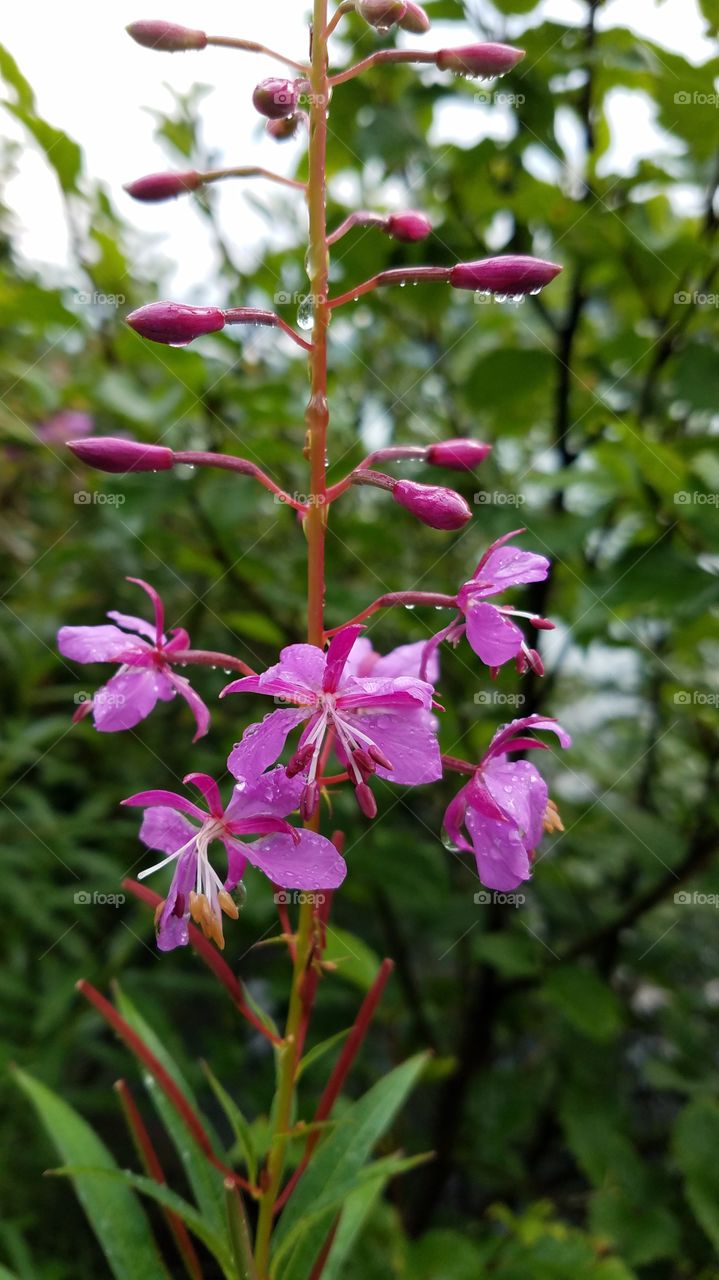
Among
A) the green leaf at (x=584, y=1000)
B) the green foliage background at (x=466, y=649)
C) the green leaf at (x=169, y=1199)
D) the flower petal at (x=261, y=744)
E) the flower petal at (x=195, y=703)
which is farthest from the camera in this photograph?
the green leaf at (x=584, y=1000)

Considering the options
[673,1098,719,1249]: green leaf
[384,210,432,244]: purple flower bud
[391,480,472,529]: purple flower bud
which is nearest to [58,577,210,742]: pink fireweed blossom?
[391,480,472,529]: purple flower bud

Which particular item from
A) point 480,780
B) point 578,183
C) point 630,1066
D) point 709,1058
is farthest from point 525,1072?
point 578,183

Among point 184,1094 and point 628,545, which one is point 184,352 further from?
point 184,1094

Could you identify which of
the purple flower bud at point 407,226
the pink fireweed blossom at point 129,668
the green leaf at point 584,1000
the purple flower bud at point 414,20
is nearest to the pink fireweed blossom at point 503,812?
the pink fireweed blossom at point 129,668

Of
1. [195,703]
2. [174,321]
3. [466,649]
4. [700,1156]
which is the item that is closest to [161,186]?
[174,321]

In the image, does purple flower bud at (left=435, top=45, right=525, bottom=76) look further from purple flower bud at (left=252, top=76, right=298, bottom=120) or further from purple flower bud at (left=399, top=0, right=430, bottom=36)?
purple flower bud at (left=252, top=76, right=298, bottom=120)

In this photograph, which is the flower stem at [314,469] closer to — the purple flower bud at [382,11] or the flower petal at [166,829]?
the purple flower bud at [382,11]

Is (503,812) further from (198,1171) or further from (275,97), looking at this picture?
(275,97)
